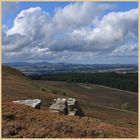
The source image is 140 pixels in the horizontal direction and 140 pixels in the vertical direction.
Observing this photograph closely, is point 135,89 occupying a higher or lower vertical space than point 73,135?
lower

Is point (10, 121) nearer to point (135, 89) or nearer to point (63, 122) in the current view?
point (63, 122)

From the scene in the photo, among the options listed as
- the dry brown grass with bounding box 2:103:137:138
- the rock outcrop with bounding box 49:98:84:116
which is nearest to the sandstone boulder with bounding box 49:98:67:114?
the rock outcrop with bounding box 49:98:84:116

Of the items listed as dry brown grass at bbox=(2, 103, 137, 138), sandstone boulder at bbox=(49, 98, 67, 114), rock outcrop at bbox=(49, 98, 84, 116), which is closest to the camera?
dry brown grass at bbox=(2, 103, 137, 138)

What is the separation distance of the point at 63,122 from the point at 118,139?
3.00 meters

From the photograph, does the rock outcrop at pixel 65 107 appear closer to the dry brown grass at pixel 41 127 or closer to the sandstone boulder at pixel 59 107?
the sandstone boulder at pixel 59 107

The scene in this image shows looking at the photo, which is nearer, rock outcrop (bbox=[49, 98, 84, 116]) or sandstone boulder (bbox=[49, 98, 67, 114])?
sandstone boulder (bbox=[49, 98, 67, 114])

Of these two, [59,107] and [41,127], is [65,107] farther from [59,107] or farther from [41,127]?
[41,127]

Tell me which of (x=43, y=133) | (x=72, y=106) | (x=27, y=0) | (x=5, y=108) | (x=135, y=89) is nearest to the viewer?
(x=27, y=0)

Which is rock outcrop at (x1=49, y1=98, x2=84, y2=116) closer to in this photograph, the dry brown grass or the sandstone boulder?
the sandstone boulder

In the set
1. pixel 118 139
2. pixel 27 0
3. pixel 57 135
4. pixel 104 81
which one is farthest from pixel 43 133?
pixel 104 81

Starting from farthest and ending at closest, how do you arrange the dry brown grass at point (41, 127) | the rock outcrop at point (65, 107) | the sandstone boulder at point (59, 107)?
the rock outcrop at point (65, 107) < the sandstone boulder at point (59, 107) < the dry brown grass at point (41, 127)

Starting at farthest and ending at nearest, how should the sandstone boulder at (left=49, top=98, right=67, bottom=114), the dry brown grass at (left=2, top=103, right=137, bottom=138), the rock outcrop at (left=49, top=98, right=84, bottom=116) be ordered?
the rock outcrop at (left=49, top=98, right=84, bottom=116) → the sandstone boulder at (left=49, top=98, right=67, bottom=114) → the dry brown grass at (left=2, top=103, right=137, bottom=138)

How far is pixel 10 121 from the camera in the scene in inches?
734

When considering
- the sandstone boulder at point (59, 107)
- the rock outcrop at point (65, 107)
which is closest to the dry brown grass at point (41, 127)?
the sandstone boulder at point (59, 107)
